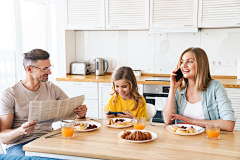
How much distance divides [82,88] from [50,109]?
1.91 meters

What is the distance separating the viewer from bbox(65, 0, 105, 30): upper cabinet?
140 inches

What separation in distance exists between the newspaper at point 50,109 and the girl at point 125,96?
1.35 ft

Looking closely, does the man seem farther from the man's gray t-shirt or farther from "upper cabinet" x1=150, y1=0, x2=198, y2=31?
"upper cabinet" x1=150, y1=0, x2=198, y2=31

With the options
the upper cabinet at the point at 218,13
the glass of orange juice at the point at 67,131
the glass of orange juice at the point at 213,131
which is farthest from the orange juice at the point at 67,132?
the upper cabinet at the point at 218,13

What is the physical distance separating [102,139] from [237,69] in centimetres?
260

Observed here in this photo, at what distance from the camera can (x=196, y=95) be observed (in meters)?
1.81

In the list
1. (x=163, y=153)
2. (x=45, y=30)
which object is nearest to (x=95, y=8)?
(x=45, y=30)

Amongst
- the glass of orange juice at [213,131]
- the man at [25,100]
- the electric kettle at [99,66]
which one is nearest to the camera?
the glass of orange juice at [213,131]

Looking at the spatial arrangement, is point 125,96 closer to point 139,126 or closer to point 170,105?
point 170,105

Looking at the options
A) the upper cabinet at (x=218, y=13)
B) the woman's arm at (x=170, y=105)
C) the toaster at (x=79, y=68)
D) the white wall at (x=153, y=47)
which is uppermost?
the upper cabinet at (x=218, y=13)

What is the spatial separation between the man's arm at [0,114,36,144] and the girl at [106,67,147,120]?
2.56 ft

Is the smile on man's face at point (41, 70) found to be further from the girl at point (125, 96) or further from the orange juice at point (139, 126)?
the orange juice at point (139, 126)

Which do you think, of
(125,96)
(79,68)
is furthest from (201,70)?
(79,68)

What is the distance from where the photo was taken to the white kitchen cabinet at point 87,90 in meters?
3.42
